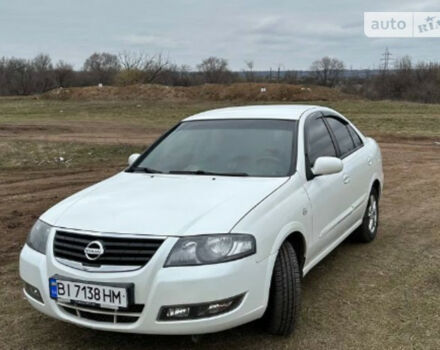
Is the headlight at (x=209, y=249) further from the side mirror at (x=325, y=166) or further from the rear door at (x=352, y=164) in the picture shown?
the rear door at (x=352, y=164)

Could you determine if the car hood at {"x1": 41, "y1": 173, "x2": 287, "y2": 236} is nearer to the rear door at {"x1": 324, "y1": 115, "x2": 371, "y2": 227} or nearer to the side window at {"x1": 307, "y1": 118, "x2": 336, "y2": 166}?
the side window at {"x1": 307, "y1": 118, "x2": 336, "y2": 166}

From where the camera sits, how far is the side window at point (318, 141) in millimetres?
4480

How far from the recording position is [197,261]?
119 inches

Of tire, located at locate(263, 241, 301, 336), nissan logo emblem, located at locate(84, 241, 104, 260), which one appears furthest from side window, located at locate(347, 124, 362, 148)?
nissan logo emblem, located at locate(84, 241, 104, 260)

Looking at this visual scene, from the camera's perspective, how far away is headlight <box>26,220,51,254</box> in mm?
3388

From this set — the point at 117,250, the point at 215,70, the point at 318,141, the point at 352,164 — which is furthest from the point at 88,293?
the point at 215,70

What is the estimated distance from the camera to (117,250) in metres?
3.07

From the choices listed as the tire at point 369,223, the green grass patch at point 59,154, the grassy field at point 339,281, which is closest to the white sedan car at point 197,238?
the grassy field at point 339,281

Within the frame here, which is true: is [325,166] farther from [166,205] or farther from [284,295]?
[166,205]

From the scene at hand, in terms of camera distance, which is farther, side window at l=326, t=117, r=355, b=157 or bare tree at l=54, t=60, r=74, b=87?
bare tree at l=54, t=60, r=74, b=87

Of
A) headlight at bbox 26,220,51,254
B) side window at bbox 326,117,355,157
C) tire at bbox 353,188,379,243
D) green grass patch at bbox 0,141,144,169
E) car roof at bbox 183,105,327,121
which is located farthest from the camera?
green grass patch at bbox 0,141,144,169

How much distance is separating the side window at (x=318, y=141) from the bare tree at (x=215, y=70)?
64.1 metres

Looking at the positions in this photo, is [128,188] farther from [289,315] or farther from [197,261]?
[289,315]

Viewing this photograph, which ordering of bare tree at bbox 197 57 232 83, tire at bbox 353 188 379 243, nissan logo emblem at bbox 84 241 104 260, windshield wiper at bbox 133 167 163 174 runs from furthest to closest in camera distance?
bare tree at bbox 197 57 232 83 < tire at bbox 353 188 379 243 < windshield wiper at bbox 133 167 163 174 < nissan logo emblem at bbox 84 241 104 260
